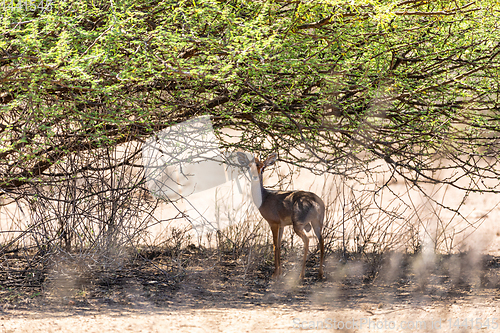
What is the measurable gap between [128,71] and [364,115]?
292 cm

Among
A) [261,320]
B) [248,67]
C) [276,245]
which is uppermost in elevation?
[248,67]

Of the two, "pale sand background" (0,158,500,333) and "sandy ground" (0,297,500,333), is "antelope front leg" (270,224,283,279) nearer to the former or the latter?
"pale sand background" (0,158,500,333)

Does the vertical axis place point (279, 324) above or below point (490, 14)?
below

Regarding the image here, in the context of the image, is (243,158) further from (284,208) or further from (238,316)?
(238,316)

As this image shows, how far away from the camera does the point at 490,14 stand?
5195mm

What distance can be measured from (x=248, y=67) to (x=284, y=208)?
217cm

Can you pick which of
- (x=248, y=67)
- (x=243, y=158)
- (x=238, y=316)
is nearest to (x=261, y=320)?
(x=238, y=316)

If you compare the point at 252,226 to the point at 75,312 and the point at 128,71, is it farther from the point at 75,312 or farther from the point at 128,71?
the point at 128,71

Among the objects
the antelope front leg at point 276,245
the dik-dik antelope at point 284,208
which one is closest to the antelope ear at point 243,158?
the dik-dik antelope at point 284,208

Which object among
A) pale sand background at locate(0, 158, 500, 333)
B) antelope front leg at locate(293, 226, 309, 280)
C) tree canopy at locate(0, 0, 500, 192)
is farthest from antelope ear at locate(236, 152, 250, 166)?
pale sand background at locate(0, 158, 500, 333)

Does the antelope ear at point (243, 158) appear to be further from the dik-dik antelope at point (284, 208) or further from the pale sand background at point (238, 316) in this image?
the pale sand background at point (238, 316)

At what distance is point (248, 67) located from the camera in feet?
14.9

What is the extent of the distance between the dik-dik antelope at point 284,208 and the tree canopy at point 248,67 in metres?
0.56

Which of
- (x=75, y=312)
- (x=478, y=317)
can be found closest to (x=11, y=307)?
(x=75, y=312)
